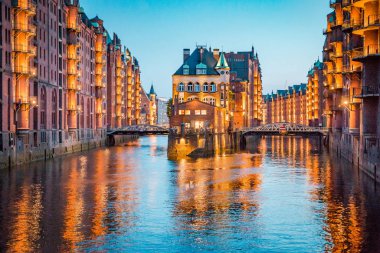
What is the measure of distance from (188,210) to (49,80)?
57.9 meters

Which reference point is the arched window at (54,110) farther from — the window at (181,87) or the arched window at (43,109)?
the window at (181,87)

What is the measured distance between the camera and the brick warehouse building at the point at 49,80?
73500 mm

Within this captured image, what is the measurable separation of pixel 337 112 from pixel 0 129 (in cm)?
5655

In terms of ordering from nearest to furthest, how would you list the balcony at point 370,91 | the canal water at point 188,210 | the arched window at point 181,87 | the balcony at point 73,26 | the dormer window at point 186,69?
the canal water at point 188,210 → the balcony at point 370,91 → the balcony at point 73,26 → the dormer window at point 186,69 → the arched window at point 181,87

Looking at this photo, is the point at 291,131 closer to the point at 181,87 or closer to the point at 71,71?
the point at 181,87

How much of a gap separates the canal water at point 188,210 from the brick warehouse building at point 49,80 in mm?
8314

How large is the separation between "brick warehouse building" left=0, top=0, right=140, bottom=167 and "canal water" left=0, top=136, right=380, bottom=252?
8314mm

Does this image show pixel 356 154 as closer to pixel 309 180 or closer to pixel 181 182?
pixel 309 180

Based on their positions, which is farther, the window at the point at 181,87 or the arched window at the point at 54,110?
the window at the point at 181,87

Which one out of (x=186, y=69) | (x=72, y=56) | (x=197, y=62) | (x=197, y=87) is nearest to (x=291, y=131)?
(x=197, y=87)

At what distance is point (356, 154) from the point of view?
74375mm

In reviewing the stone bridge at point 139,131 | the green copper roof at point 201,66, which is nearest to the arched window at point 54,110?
the stone bridge at point 139,131

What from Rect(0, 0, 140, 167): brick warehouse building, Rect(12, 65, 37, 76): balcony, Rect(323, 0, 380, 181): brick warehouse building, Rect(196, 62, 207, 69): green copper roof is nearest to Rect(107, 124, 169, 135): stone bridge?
Rect(0, 0, 140, 167): brick warehouse building

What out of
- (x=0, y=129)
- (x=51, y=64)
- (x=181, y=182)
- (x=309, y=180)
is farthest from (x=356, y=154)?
(x=51, y=64)
